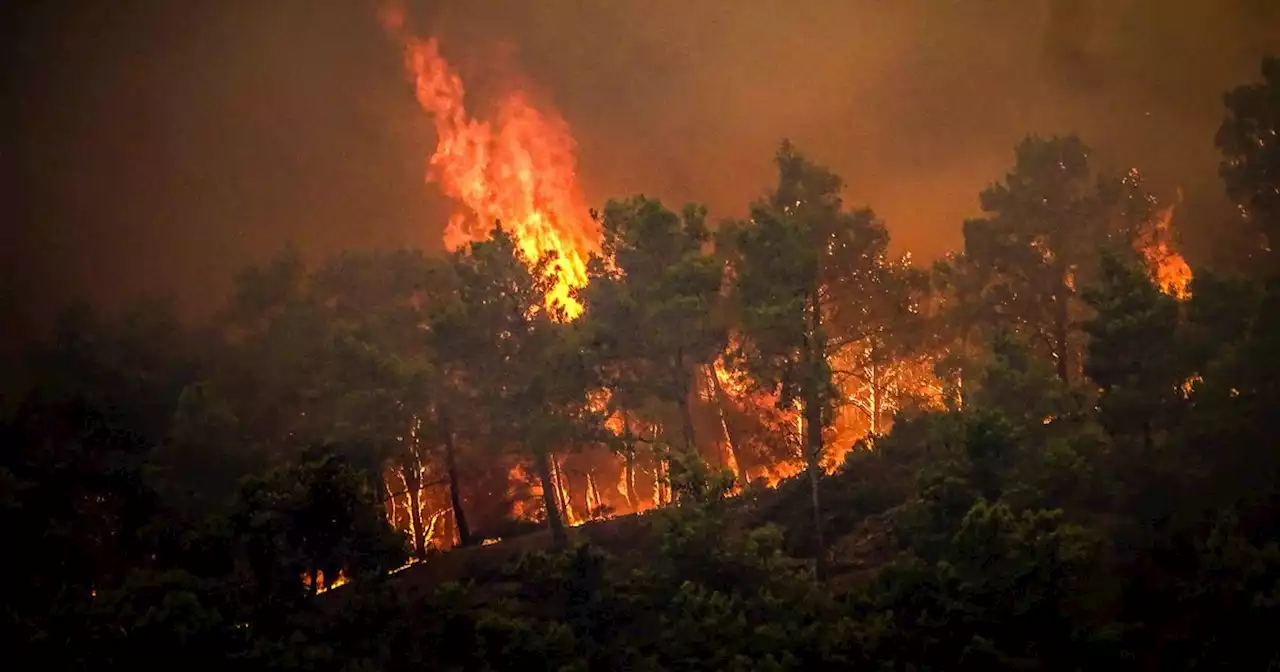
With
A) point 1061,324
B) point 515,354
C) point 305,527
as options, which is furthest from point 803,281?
point 305,527

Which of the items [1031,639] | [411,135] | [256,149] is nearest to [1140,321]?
[1031,639]

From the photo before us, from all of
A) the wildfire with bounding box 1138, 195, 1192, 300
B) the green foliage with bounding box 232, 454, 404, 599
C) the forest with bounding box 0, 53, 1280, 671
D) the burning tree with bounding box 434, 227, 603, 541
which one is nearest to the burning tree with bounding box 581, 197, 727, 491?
the forest with bounding box 0, 53, 1280, 671

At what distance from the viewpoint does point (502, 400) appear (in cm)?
2733

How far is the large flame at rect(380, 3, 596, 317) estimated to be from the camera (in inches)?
2119

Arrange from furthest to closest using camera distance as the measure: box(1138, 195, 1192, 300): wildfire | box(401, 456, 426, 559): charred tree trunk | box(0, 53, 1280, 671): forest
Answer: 1. box(401, 456, 426, 559): charred tree trunk
2. box(1138, 195, 1192, 300): wildfire
3. box(0, 53, 1280, 671): forest

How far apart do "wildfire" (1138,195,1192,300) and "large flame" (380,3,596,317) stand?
29.4m

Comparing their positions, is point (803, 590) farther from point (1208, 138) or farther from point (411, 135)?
point (411, 135)

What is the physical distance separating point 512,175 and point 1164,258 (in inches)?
1548

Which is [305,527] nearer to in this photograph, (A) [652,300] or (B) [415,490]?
(A) [652,300]

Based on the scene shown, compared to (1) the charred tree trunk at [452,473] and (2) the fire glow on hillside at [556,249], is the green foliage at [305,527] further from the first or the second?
(2) the fire glow on hillside at [556,249]

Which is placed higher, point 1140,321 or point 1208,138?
point 1208,138

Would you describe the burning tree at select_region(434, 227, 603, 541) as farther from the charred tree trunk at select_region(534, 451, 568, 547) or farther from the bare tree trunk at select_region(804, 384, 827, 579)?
the bare tree trunk at select_region(804, 384, 827, 579)

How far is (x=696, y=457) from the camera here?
1928 cm

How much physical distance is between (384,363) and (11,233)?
2546 inches
